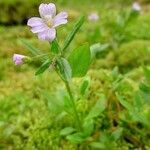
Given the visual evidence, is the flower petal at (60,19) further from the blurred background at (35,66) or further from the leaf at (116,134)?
the leaf at (116,134)


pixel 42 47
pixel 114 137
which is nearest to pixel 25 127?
pixel 114 137

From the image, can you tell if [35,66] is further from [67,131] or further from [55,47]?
[55,47]

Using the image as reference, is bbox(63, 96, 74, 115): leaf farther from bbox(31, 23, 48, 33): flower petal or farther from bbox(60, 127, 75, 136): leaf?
bbox(31, 23, 48, 33): flower petal

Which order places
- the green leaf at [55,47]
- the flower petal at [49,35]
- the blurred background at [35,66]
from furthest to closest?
the blurred background at [35,66] < the green leaf at [55,47] < the flower petal at [49,35]

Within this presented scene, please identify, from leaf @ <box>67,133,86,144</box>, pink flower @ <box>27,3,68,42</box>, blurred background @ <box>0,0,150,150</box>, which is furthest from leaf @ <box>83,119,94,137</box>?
pink flower @ <box>27,3,68,42</box>

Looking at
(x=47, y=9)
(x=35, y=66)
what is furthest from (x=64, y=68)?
(x=35, y=66)

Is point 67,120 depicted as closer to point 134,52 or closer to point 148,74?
point 148,74

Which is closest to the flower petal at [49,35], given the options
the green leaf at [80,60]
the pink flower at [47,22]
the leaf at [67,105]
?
the pink flower at [47,22]
